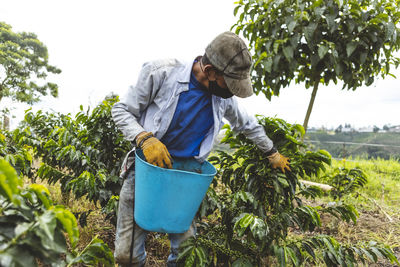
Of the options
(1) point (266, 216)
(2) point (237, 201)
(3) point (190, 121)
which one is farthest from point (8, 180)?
(1) point (266, 216)

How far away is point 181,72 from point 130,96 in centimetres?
33

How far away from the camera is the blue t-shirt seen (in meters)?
1.48

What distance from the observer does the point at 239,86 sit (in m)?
1.40

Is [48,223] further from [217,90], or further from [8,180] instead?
[217,90]

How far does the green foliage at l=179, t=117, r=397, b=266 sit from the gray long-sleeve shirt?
407 millimetres

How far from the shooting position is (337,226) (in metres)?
2.69

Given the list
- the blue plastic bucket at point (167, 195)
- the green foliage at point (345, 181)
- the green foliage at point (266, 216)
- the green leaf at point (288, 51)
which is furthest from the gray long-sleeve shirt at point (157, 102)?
the green foliage at point (345, 181)

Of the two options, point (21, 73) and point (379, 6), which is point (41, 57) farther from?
point (379, 6)

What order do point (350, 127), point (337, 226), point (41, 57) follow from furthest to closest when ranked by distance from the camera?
1. point (41, 57)
2. point (350, 127)
3. point (337, 226)

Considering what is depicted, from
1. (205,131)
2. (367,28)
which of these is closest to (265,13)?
(367,28)

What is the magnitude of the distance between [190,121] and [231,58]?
426mm

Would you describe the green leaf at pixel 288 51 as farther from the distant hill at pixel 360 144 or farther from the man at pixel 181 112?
the distant hill at pixel 360 144

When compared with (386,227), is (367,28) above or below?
above

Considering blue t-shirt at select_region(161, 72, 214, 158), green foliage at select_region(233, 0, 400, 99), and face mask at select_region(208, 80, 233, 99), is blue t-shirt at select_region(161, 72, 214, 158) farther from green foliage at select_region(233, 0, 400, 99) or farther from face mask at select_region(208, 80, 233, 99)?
green foliage at select_region(233, 0, 400, 99)
